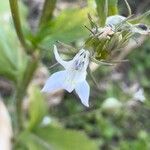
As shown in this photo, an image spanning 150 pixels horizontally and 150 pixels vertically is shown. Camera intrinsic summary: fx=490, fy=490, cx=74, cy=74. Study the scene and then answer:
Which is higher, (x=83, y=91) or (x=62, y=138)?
(x=83, y=91)

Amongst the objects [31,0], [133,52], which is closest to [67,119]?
[133,52]

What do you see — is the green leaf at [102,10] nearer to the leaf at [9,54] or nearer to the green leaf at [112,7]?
the green leaf at [112,7]

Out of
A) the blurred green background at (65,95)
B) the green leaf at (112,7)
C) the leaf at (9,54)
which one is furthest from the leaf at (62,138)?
the green leaf at (112,7)

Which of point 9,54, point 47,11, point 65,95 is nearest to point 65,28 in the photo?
point 47,11

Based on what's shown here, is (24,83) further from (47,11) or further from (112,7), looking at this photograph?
(112,7)

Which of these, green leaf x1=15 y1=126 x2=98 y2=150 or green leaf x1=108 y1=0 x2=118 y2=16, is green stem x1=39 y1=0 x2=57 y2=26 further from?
green leaf x1=15 y1=126 x2=98 y2=150
